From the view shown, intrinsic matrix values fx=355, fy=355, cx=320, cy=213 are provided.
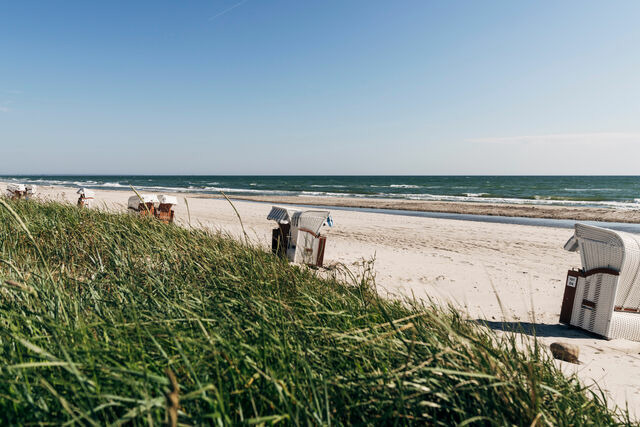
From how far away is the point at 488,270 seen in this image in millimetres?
8133

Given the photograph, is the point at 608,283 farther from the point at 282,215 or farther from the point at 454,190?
the point at 454,190

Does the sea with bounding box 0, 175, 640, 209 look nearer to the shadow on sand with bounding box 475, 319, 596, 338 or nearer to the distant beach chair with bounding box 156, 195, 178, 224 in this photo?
the distant beach chair with bounding box 156, 195, 178, 224

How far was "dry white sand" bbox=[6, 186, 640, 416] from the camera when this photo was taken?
12.7 feet

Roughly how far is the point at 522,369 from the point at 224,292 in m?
1.92

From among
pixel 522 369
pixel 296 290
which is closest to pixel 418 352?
pixel 522 369

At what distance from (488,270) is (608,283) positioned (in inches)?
148

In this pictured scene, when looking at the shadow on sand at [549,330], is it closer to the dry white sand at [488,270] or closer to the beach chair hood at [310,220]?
the dry white sand at [488,270]

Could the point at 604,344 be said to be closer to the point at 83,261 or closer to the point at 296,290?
the point at 296,290

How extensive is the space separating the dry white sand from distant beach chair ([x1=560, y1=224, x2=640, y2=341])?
0.64 ft

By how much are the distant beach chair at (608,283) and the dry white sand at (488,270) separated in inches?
7.7

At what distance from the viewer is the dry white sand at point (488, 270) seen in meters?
3.87

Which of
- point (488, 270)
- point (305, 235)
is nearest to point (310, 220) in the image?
point (305, 235)

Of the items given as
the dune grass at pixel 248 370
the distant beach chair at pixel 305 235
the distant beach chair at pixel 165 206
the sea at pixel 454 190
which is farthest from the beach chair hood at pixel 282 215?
the sea at pixel 454 190

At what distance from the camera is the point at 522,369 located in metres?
1.77
